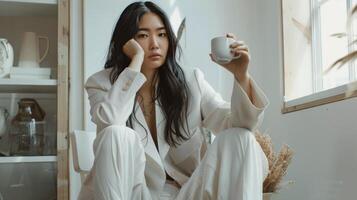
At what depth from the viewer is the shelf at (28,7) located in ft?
7.23

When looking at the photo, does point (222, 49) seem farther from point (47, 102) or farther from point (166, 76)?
point (47, 102)

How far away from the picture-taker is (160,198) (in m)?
1.44

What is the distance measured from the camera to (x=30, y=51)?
2.23 m

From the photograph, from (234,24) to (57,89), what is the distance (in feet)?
3.34

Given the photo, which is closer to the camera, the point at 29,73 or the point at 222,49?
the point at 222,49

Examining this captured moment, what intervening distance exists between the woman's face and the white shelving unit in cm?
66

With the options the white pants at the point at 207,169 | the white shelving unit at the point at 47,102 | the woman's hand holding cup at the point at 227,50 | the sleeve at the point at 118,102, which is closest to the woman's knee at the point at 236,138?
the white pants at the point at 207,169

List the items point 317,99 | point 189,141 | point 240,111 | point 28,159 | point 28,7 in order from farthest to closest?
1. point 28,7
2. point 28,159
3. point 317,99
4. point 189,141
5. point 240,111

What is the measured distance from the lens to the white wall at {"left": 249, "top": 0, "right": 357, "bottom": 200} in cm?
167

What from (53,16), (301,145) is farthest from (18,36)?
(301,145)

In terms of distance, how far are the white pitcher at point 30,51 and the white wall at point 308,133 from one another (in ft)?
3.58

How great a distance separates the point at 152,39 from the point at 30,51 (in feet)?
2.78

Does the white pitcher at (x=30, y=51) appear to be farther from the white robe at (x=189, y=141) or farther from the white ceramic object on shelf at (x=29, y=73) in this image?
the white robe at (x=189, y=141)

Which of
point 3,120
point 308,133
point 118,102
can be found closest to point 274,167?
point 308,133
